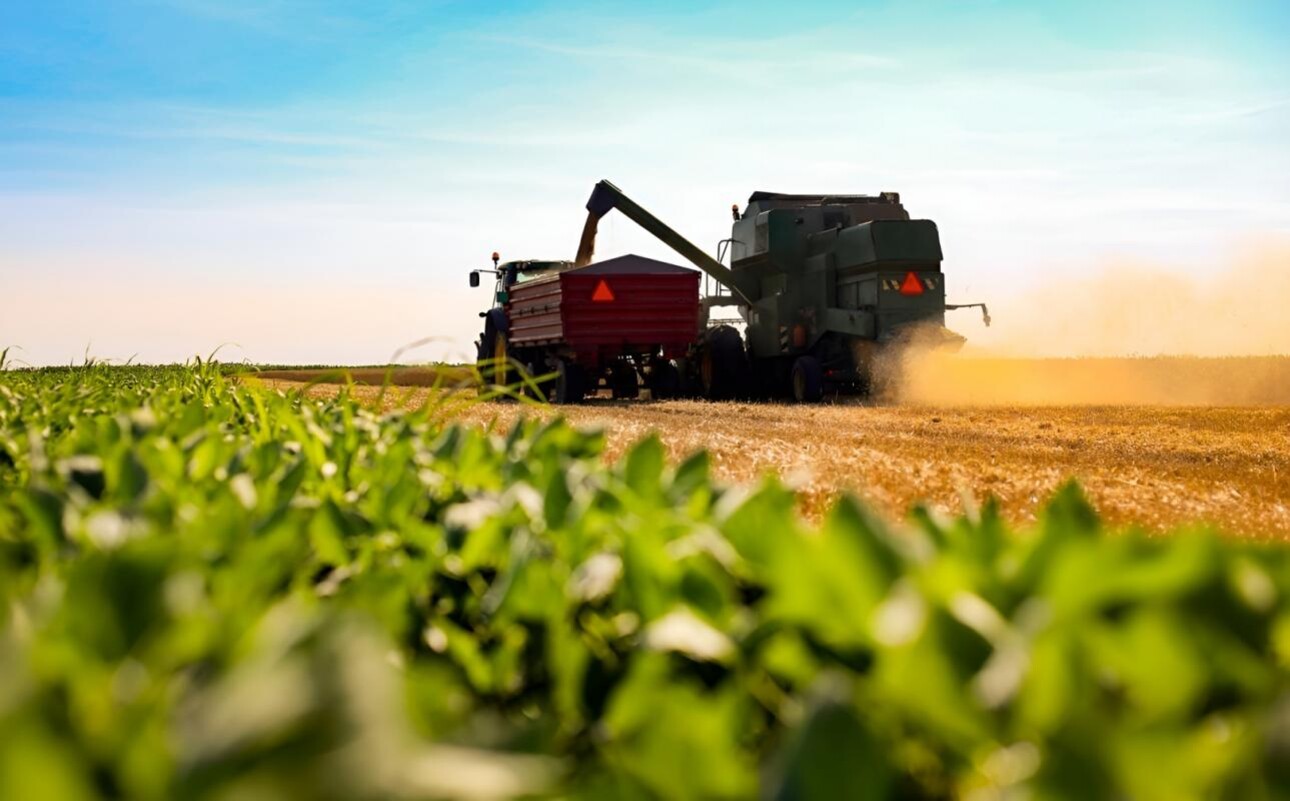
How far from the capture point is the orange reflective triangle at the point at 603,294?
1947 cm

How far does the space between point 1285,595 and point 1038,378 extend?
74.3 ft

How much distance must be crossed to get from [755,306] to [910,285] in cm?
340

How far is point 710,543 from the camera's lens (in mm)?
1372

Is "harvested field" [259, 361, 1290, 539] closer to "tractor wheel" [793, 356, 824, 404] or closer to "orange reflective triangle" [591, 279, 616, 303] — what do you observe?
"tractor wheel" [793, 356, 824, 404]

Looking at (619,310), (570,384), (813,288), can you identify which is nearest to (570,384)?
(570,384)

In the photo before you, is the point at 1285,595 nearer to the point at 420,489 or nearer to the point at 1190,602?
the point at 1190,602

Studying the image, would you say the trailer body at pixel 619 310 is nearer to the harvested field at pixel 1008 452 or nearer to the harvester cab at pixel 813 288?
the harvester cab at pixel 813 288

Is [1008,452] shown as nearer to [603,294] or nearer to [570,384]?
[603,294]

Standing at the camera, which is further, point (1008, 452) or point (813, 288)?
point (813, 288)

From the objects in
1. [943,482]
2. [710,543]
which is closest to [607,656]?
[710,543]

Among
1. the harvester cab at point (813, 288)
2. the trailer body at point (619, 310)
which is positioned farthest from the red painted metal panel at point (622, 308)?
the harvester cab at point (813, 288)

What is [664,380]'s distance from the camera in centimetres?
2136

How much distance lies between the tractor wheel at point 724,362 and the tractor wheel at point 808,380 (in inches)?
60.6

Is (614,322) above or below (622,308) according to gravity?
below
